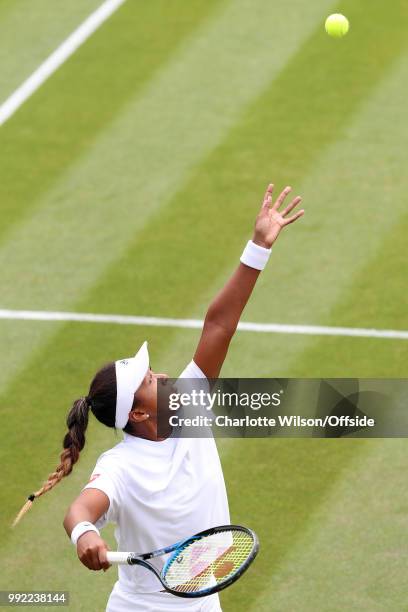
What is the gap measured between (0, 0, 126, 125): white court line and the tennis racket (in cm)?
815

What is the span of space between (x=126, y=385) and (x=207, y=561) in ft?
2.93

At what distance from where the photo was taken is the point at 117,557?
5656 millimetres

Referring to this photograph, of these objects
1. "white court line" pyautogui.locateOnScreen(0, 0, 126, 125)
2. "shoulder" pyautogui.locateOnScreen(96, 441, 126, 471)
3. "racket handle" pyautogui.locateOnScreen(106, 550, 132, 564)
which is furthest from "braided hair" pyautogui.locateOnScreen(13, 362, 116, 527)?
"white court line" pyautogui.locateOnScreen(0, 0, 126, 125)

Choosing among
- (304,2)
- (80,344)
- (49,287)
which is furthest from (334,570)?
(304,2)

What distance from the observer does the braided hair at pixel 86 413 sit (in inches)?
247

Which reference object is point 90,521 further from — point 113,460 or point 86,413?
point 86,413

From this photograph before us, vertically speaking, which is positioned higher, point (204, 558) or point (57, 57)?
point (204, 558)

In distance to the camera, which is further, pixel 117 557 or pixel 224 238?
pixel 224 238

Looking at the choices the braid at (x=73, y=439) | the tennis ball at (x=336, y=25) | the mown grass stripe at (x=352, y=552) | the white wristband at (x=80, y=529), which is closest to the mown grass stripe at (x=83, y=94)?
the tennis ball at (x=336, y=25)

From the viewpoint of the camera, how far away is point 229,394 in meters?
10.1

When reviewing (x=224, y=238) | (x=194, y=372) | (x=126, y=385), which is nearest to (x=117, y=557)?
(x=126, y=385)

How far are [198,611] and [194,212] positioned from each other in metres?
6.02

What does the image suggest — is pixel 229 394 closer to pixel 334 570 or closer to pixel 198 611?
pixel 334 570

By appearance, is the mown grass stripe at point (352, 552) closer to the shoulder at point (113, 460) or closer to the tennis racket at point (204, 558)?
the tennis racket at point (204, 558)
